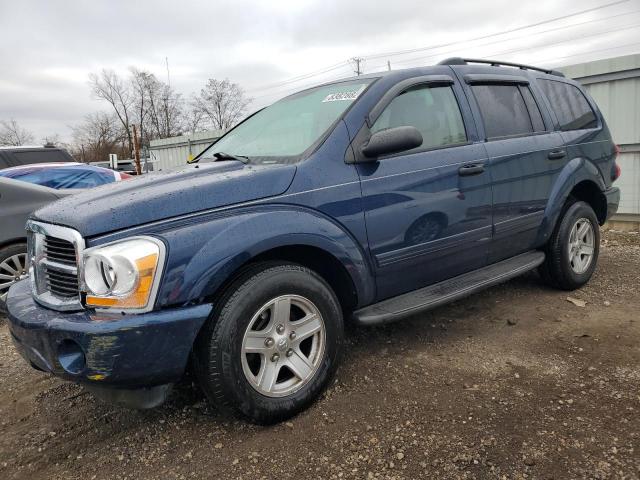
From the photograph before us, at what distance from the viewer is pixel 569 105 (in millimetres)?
4344

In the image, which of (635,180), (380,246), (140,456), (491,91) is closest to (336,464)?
(140,456)

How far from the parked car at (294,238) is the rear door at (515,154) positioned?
0.6 inches

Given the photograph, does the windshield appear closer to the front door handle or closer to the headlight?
the front door handle

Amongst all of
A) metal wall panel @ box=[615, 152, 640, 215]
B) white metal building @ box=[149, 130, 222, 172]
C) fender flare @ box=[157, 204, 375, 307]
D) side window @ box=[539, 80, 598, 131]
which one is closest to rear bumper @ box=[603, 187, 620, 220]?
side window @ box=[539, 80, 598, 131]

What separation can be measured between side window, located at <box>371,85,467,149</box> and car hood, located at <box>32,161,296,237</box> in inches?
35.1

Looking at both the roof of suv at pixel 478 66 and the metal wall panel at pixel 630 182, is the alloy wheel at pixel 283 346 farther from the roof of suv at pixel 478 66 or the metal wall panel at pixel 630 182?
the metal wall panel at pixel 630 182

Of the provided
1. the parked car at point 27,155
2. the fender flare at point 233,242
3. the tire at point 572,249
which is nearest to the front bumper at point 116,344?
the fender flare at point 233,242

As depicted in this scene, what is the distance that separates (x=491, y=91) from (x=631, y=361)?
7.04ft

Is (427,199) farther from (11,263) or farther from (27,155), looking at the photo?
(27,155)

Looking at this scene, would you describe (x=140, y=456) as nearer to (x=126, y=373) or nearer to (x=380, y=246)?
(x=126, y=373)

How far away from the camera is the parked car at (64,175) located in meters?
6.47

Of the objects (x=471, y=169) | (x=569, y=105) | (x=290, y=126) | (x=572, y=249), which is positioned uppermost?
(x=569, y=105)

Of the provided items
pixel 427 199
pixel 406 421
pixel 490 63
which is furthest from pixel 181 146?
pixel 406 421

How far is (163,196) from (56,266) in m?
0.62
